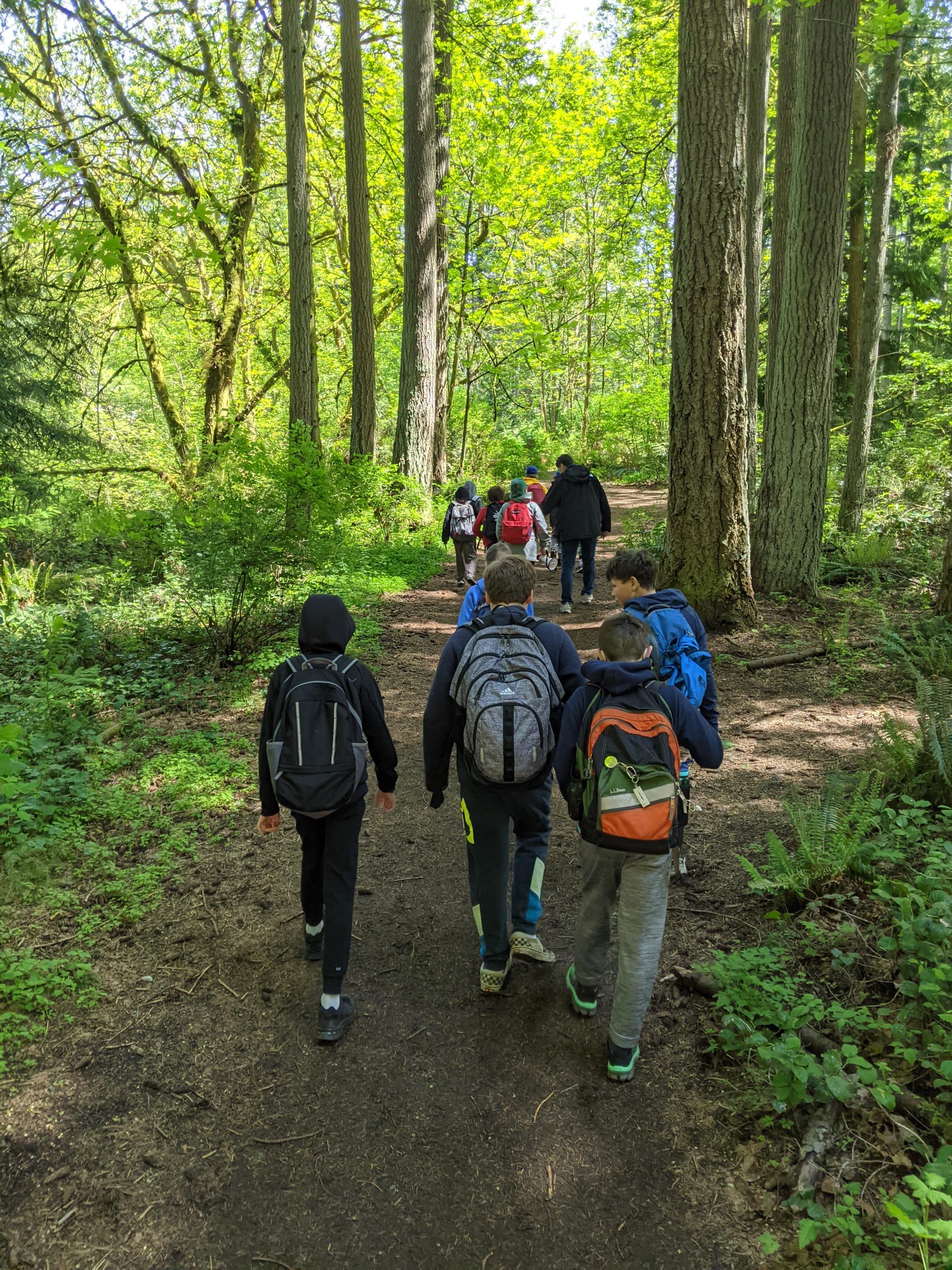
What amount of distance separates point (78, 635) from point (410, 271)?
413 inches

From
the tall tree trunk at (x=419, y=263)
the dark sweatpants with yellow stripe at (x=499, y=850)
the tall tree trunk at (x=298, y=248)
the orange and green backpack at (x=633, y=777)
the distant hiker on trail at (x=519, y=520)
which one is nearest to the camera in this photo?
the orange and green backpack at (x=633, y=777)

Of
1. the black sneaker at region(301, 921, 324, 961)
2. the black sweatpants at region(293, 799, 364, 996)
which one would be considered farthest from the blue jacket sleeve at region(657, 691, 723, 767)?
the black sneaker at region(301, 921, 324, 961)

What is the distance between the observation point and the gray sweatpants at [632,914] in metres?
2.90

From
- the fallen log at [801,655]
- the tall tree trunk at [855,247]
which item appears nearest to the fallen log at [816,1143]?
the fallen log at [801,655]

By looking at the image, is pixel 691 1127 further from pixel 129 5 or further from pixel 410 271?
pixel 129 5

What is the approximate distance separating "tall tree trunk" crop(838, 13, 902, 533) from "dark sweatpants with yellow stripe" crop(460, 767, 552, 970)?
10988 millimetres

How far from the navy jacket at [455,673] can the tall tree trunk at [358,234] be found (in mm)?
11255

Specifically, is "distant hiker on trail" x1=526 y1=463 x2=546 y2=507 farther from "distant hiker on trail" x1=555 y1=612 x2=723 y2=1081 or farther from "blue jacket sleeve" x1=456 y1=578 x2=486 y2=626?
"distant hiker on trail" x1=555 y1=612 x2=723 y2=1081

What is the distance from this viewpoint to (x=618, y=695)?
2.91 meters

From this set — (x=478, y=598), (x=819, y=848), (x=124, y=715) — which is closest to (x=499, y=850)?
(x=478, y=598)

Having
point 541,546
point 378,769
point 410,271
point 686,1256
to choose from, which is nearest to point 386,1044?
point 378,769

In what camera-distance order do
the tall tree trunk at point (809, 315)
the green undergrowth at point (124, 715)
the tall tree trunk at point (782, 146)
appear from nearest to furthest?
the green undergrowth at point (124, 715)
the tall tree trunk at point (809, 315)
the tall tree trunk at point (782, 146)

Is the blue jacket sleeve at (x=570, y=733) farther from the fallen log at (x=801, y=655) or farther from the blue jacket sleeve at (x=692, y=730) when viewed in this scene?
the fallen log at (x=801, y=655)

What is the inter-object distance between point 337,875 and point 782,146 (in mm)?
12265
